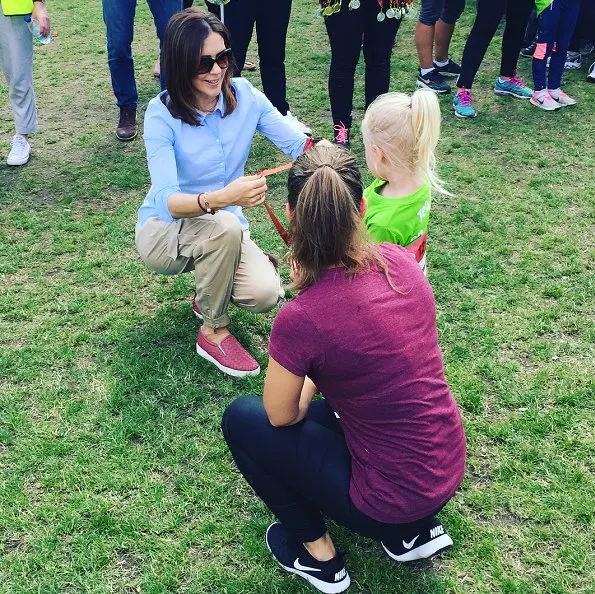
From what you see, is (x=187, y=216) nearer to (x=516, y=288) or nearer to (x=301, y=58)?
(x=516, y=288)

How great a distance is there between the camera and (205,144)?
3027 millimetres

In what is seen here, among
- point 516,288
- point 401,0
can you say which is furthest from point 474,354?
point 401,0

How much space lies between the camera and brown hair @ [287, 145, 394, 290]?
183cm

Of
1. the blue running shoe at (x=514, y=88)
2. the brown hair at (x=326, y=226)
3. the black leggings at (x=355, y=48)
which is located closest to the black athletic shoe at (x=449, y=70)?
the blue running shoe at (x=514, y=88)

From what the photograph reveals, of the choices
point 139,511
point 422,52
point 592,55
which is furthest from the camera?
point 592,55

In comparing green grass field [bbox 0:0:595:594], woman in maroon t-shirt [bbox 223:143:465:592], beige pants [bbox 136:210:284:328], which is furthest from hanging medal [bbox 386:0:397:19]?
woman in maroon t-shirt [bbox 223:143:465:592]

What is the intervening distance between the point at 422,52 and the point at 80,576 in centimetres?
503

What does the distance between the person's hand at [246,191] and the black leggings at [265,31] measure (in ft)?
6.49

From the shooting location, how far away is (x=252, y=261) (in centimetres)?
312

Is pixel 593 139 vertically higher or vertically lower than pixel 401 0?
lower

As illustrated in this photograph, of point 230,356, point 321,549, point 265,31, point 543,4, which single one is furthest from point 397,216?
point 543,4

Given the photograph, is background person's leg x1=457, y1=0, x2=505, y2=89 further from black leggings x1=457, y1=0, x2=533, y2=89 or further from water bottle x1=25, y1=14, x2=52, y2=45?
water bottle x1=25, y1=14, x2=52, y2=45

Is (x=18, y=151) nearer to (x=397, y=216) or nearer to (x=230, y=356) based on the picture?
(x=230, y=356)

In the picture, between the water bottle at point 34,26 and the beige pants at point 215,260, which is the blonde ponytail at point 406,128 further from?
the water bottle at point 34,26
